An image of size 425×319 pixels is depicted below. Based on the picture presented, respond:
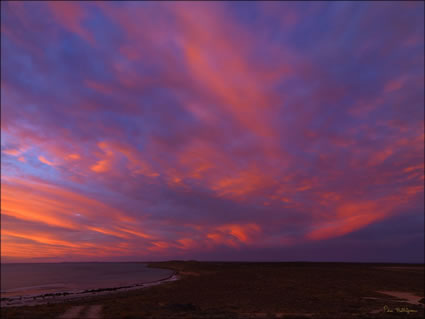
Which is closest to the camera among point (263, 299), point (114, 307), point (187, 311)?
point (187, 311)

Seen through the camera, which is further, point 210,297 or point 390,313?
point 210,297

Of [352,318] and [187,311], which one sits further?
[187,311]

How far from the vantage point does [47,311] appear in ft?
99.0

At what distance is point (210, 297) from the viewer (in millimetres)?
40188

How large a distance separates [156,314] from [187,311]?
3454 millimetres

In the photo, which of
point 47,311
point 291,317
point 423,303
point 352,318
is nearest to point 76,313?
point 47,311

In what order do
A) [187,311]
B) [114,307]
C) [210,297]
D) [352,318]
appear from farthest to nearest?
[210,297], [114,307], [187,311], [352,318]

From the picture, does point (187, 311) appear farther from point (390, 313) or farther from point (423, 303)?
point (423, 303)

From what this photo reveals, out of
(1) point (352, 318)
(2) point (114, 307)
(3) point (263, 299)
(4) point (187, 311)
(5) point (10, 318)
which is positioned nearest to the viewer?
(1) point (352, 318)

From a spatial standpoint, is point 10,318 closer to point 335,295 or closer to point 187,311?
point 187,311

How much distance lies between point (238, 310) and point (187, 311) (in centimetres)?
537

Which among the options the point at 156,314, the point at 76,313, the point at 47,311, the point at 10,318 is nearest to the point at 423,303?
the point at 156,314

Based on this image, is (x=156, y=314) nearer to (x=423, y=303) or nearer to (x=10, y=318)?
(x=10, y=318)

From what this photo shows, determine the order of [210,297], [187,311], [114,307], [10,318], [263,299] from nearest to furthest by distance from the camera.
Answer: [10,318], [187,311], [114,307], [263,299], [210,297]
